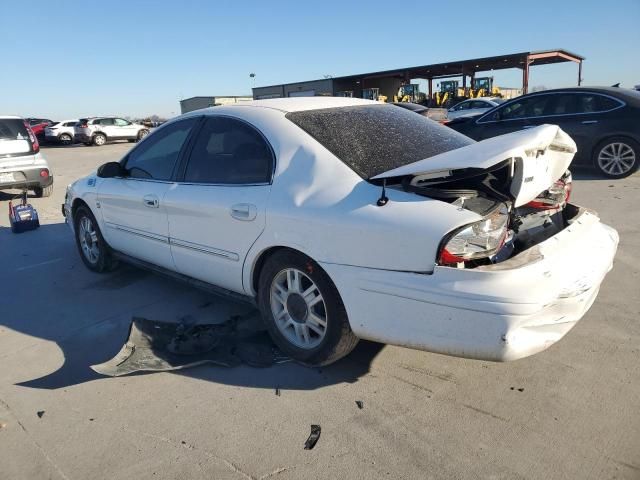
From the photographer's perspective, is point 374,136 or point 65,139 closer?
point 374,136

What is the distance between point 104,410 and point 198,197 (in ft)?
4.79

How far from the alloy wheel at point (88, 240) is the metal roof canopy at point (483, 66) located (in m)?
28.9

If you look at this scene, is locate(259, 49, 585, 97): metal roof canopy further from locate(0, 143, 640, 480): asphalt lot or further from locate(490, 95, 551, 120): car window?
locate(0, 143, 640, 480): asphalt lot

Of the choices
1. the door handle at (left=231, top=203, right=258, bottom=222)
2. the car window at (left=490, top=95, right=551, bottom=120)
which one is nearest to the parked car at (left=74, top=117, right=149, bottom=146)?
the car window at (left=490, top=95, right=551, bottom=120)

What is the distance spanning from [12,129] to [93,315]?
707cm

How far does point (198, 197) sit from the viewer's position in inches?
140

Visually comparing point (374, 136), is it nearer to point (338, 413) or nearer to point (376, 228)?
point (376, 228)

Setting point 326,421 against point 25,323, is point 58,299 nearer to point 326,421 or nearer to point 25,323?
point 25,323

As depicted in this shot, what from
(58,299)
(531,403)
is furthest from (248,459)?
(58,299)

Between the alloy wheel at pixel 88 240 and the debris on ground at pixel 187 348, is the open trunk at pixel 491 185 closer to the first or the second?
the debris on ground at pixel 187 348

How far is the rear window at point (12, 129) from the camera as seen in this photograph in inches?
370

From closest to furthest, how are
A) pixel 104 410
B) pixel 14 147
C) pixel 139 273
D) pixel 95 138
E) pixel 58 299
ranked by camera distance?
pixel 104 410
pixel 58 299
pixel 139 273
pixel 14 147
pixel 95 138

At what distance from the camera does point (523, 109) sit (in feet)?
31.5

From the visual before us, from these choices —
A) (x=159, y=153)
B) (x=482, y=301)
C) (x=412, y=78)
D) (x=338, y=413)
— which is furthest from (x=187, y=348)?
(x=412, y=78)
